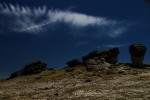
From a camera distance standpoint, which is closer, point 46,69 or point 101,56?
point 101,56

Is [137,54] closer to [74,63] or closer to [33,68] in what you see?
[74,63]

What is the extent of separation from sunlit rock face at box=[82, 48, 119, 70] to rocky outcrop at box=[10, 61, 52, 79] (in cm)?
1273

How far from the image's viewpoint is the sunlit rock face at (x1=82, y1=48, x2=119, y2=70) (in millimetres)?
81881

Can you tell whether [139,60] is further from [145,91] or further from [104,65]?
[145,91]

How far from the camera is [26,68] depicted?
310ft

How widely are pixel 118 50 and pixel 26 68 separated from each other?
86.4ft

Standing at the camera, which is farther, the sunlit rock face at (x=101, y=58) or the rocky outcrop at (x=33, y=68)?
the rocky outcrop at (x=33, y=68)

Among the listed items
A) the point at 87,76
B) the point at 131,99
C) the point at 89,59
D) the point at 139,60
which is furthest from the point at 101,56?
the point at 131,99

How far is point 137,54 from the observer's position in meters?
84.8

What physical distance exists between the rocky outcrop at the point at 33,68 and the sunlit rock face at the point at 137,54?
25247 millimetres

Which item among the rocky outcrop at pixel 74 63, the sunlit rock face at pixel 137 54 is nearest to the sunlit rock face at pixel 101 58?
the sunlit rock face at pixel 137 54

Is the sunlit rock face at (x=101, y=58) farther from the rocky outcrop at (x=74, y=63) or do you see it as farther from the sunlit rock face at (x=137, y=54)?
the rocky outcrop at (x=74, y=63)

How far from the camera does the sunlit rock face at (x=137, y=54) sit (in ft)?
275

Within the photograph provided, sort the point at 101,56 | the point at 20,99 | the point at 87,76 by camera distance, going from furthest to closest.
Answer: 1. the point at 101,56
2. the point at 87,76
3. the point at 20,99
